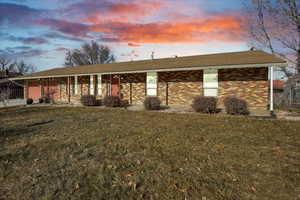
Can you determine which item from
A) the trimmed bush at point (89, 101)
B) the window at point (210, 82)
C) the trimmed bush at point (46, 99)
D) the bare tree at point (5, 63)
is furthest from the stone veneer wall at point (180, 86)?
the bare tree at point (5, 63)

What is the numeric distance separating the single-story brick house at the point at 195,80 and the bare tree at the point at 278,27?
5.48 metres

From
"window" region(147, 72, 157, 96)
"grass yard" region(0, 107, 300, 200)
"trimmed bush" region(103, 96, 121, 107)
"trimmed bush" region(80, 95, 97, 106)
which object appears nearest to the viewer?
"grass yard" region(0, 107, 300, 200)

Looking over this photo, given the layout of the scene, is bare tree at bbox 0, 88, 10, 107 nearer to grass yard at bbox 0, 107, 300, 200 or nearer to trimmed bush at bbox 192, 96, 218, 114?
grass yard at bbox 0, 107, 300, 200

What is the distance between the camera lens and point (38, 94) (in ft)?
68.7

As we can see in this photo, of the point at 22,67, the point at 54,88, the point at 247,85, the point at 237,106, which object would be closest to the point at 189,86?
the point at 247,85

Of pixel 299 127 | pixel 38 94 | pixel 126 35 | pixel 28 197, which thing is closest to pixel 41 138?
pixel 28 197

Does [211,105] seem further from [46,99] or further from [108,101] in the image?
[46,99]

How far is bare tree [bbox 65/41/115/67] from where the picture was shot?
41688 mm

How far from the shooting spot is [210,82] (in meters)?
11.6

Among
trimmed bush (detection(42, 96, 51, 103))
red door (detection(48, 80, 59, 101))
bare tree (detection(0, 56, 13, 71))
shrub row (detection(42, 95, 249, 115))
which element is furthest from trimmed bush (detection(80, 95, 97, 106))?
bare tree (detection(0, 56, 13, 71))

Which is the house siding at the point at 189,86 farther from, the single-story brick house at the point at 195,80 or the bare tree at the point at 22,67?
the bare tree at the point at 22,67

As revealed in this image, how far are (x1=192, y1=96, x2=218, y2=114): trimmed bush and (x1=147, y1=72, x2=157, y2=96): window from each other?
4.88 metres

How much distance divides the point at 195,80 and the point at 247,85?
10.9 ft

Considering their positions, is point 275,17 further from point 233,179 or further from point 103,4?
point 233,179
